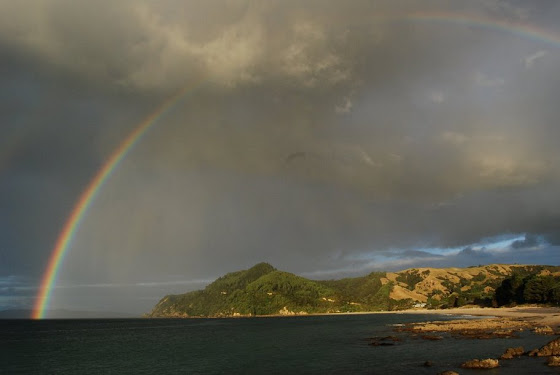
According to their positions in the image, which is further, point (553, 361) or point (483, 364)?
point (483, 364)

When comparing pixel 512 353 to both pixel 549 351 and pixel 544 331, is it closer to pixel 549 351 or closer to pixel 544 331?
pixel 549 351

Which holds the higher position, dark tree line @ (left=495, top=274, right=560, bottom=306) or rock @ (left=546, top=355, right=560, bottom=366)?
dark tree line @ (left=495, top=274, right=560, bottom=306)

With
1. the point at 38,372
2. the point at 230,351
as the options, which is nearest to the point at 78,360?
the point at 38,372

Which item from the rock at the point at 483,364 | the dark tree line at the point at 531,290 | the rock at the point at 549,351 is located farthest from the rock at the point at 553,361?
the dark tree line at the point at 531,290

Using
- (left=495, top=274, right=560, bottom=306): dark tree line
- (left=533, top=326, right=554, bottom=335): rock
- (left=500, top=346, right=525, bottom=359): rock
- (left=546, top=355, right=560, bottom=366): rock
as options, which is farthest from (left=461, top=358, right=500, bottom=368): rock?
(left=495, top=274, right=560, bottom=306): dark tree line

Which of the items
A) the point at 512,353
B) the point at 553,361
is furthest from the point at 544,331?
the point at 553,361

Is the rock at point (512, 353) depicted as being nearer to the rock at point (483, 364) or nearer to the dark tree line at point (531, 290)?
the rock at point (483, 364)

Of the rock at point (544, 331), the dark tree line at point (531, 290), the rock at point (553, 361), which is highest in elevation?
the dark tree line at point (531, 290)

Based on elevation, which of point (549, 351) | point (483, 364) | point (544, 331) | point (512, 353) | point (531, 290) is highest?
point (531, 290)

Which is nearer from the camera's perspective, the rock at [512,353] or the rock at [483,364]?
the rock at [483,364]

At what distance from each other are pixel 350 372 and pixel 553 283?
156 m

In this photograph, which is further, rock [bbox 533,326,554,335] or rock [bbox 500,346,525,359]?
rock [bbox 533,326,554,335]

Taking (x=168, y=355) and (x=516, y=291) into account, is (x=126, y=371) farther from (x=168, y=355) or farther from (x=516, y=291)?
(x=516, y=291)

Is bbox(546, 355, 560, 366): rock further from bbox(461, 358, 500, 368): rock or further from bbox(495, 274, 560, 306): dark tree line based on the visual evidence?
bbox(495, 274, 560, 306): dark tree line
